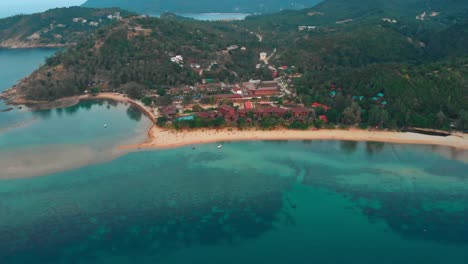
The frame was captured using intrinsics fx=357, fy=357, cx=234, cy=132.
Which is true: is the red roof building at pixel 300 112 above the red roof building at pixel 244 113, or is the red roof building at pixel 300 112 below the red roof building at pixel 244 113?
below

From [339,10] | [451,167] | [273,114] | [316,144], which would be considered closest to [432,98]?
[451,167]

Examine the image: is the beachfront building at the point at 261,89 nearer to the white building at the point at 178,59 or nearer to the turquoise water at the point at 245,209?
the white building at the point at 178,59

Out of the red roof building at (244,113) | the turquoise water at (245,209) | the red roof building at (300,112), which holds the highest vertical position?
the red roof building at (244,113)

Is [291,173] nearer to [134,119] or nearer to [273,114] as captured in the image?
[273,114]

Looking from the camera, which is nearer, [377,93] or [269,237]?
[269,237]

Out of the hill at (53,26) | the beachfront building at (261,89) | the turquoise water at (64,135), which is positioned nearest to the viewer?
the turquoise water at (64,135)

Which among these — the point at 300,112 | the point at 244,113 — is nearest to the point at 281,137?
the point at 300,112

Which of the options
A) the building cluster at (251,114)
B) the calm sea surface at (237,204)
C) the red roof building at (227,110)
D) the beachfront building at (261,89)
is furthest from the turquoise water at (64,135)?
the beachfront building at (261,89)
